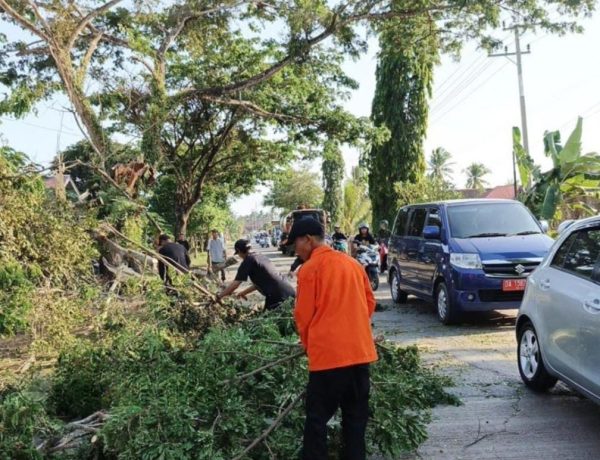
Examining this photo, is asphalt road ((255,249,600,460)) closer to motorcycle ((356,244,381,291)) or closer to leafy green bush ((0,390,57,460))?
leafy green bush ((0,390,57,460))

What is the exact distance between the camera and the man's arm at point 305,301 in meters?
3.61

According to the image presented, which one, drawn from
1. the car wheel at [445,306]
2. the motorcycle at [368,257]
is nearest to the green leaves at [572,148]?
the motorcycle at [368,257]

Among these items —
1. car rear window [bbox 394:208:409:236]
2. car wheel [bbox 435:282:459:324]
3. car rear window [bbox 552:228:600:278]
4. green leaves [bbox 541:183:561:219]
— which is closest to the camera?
car rear window [bbox 552:228:600:278]

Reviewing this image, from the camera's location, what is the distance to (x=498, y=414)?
17.4 ft

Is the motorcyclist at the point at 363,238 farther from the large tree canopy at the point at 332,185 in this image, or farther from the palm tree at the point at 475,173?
the palm tree at the point at 475,173

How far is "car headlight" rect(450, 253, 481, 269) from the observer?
908 centimetres

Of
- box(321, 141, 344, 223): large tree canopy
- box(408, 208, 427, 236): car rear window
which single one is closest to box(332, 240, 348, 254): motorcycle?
box(408, 208, 427, 236): car rear window

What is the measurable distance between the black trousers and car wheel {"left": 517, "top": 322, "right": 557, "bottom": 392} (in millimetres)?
2441

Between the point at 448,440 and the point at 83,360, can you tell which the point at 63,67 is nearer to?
the point at 83,360

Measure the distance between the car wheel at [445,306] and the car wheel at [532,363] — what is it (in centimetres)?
311

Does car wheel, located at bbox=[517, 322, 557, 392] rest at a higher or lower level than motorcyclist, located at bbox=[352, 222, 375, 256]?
lower

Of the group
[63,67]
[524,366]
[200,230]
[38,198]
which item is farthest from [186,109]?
[200,230]

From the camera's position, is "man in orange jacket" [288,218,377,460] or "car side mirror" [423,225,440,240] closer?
"man in orange jacket" [288,218,377,460]

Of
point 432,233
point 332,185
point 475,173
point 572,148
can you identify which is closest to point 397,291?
point 432,233
